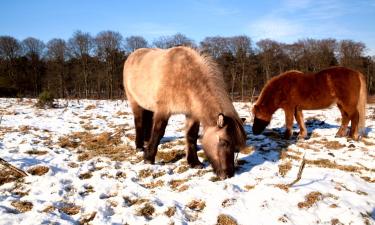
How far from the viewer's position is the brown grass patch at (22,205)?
4.24 m

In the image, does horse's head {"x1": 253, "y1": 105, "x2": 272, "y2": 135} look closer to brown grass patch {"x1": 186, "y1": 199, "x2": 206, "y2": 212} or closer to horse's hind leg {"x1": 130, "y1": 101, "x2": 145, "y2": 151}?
horse's hind leg {"x1": 130, "y1": 101, "x2": 145, "y2": 151}

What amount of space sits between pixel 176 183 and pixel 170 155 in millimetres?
1681

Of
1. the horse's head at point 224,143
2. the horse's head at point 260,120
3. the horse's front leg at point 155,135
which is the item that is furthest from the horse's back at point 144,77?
the horse's head at point 260,120

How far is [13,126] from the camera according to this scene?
9.70 metres

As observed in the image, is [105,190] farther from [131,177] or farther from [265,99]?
[265,99]

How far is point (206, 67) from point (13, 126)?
6.59 meters

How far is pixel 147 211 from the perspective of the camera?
4.32 m

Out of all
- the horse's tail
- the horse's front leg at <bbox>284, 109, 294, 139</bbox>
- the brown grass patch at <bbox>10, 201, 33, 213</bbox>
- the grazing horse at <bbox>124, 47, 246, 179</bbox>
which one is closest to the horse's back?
the grazing horse at <bbox>124, 47, 246, 179</bbox>

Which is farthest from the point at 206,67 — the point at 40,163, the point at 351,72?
the point at 351,72

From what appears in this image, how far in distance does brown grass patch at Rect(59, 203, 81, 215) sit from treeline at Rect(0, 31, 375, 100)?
23.7 metres

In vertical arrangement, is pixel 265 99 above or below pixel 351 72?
below

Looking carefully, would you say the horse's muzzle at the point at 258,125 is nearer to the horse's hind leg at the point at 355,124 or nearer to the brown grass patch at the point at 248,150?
the brown grass patch at the point at 248,150

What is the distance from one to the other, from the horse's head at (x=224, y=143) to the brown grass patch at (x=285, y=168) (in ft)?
3.06

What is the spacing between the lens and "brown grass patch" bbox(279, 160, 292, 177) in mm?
5847
